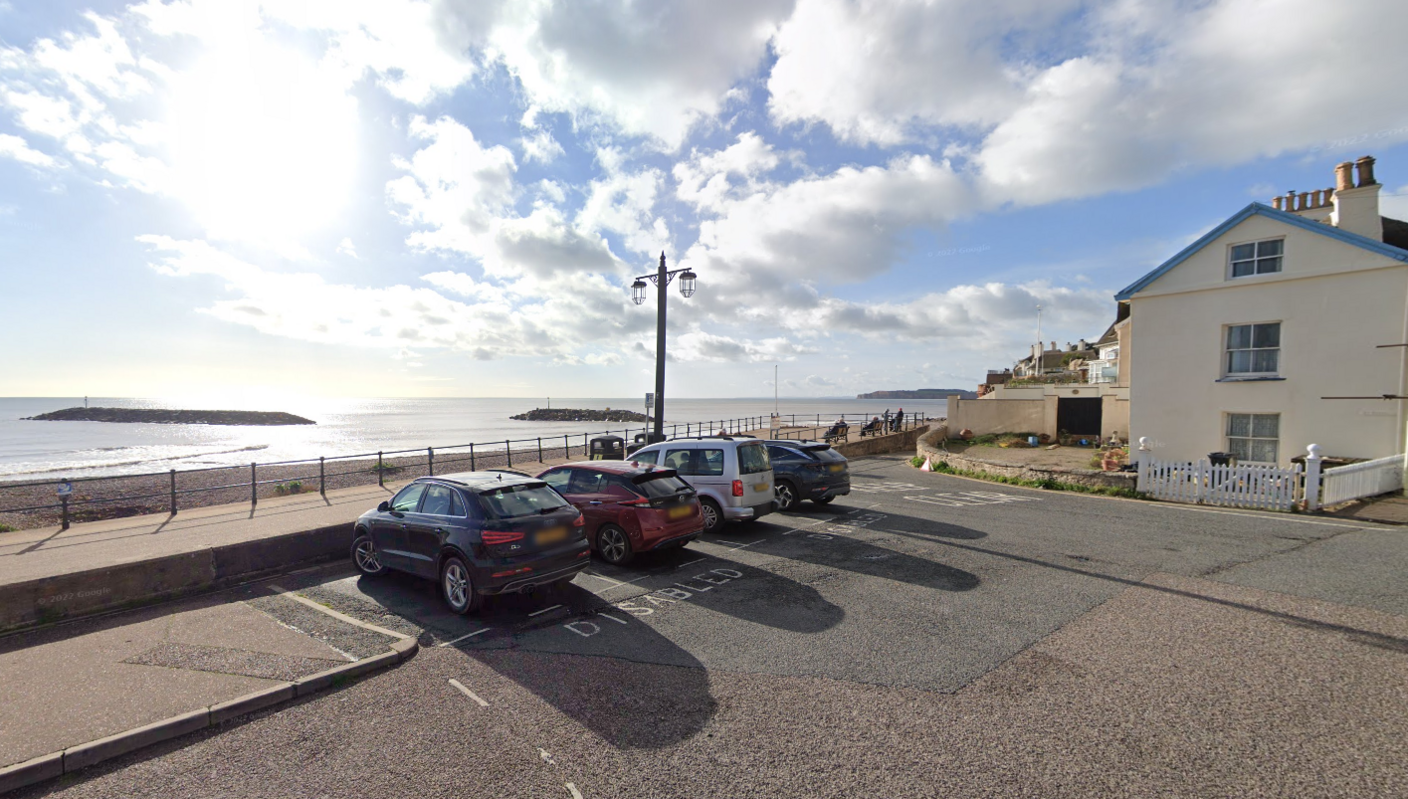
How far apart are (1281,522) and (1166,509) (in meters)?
1.73

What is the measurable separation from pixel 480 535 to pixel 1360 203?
848 inches

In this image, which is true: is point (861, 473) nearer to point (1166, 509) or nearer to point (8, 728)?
point (1166, 509)

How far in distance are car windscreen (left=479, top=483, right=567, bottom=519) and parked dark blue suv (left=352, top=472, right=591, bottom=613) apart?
0.01 metres

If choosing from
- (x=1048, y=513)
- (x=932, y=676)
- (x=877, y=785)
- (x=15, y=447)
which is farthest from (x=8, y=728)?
(x=15, y=447)

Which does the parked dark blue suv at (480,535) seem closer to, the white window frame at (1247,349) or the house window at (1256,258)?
the white window frame at (1247,349)

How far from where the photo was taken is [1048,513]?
39.5 feet

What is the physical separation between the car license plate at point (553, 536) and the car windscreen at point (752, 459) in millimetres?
Answer: 4291

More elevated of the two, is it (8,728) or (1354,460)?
(1354,460)

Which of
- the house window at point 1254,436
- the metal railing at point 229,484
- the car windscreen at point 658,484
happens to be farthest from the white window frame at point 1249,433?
the metal railing at point 229,484

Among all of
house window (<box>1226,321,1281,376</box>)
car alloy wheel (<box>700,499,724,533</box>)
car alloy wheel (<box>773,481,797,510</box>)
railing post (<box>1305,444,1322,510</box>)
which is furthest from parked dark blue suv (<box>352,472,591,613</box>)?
house window (<box>1226,321,1281,376</box>)

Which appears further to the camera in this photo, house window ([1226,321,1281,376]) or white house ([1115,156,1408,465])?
house window ([1226,321,1281,376])

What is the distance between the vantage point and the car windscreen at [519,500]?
21.9 feet

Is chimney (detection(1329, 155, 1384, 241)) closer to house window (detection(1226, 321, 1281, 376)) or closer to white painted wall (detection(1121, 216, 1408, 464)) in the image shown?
white painted wall (detection(1121, 216, 1408, 464))

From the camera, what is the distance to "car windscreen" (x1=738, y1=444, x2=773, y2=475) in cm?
1067
